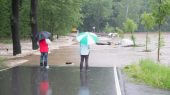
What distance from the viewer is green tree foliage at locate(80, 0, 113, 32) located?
108 meters

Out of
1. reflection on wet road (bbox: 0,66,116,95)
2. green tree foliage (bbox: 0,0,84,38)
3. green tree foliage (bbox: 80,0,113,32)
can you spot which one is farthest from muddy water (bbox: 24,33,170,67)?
green tree foliage (bbox: 80,0,113,32)

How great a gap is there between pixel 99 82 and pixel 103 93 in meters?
2.47

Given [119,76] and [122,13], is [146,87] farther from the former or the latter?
[122,13]

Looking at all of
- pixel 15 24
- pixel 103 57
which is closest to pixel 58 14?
pixel 15 24

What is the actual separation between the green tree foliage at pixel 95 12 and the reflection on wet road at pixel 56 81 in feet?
291

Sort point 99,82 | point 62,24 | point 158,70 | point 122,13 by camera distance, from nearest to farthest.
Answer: point 99,82 → point 158,70 → point 62,24 → point 122,13

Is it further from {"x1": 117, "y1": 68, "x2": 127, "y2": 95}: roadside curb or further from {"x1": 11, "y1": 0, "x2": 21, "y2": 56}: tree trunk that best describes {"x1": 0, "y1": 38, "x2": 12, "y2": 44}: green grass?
{"x1": 117, "y1": 68, "x2": 127, "y2": 95}: roadside curb

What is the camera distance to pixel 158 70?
16234mm

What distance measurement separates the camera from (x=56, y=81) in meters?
15.2

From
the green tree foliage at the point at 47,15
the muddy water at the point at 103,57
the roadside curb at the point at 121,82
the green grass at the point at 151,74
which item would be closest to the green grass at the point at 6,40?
the green tree foliage at the point at 47,15

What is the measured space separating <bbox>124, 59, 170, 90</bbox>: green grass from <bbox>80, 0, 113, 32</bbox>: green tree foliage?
3503 inches

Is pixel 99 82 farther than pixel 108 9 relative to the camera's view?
No

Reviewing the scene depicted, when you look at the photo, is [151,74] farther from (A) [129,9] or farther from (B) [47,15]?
(A) [129,9]

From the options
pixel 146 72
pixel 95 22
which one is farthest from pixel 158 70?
pixel 95 22
